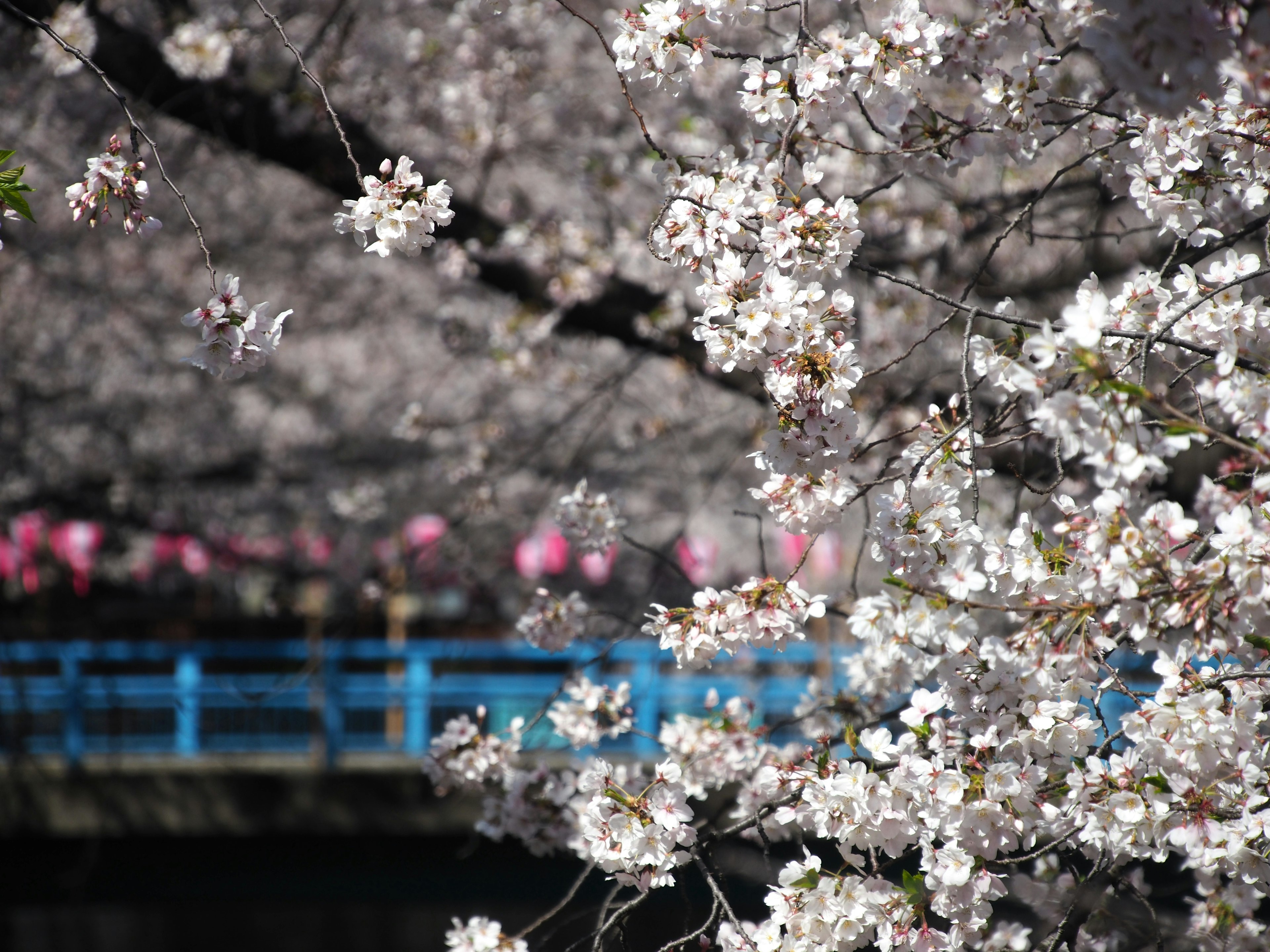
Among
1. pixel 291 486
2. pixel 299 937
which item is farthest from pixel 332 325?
pixel 299 937

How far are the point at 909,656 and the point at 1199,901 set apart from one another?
1.33 m

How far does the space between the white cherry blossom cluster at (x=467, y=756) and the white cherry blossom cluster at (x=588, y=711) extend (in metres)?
0.16

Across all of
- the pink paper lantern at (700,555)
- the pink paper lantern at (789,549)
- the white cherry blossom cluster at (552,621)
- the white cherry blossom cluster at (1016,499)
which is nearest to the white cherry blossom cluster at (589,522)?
the white cherry blossom cluster at (552,621)

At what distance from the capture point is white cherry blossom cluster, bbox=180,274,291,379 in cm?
197

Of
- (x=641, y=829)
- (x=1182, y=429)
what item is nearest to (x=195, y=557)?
(x=641, y=829)

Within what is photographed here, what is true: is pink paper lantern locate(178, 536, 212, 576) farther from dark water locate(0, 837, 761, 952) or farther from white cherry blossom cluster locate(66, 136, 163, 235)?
white cherry blossom cluster locate(66, 136, 163, 235)

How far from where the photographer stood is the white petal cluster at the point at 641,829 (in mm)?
2107

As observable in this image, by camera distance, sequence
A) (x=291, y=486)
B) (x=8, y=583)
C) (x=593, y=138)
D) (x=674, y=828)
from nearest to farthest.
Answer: (x=674, y=828)
(x=593, y=138)
(x=291, y=486)
(x=8, y=583)

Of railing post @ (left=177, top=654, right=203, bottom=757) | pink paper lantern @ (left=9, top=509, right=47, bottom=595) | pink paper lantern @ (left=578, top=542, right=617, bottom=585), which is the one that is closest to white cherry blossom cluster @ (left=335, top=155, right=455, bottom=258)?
railing post @ (left=177, top=654, right=203, bottom=757)

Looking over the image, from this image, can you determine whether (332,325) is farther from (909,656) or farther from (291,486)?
(909,656)

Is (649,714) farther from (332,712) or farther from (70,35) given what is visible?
(70,35)

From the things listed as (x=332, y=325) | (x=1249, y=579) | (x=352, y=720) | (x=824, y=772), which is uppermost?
(x=332, y=325)

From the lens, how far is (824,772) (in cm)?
205

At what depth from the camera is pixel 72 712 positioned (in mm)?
7234
